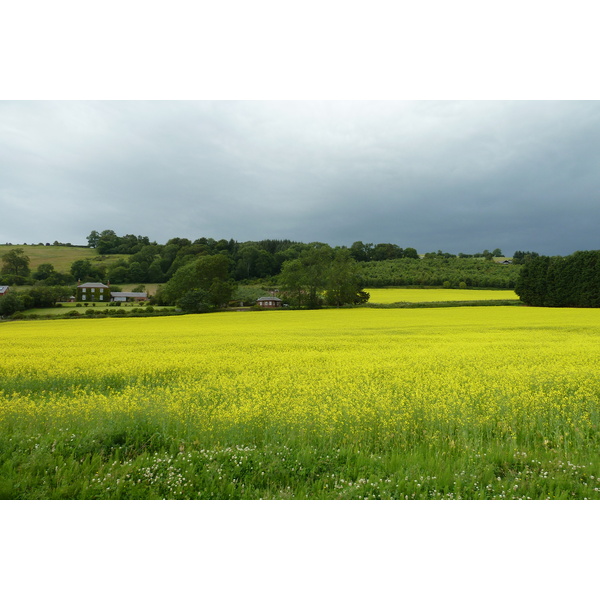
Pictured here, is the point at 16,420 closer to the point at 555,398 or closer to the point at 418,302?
the point at 555,398

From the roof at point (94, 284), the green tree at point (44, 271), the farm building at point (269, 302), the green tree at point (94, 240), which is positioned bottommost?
the farm building at point (269, 302)

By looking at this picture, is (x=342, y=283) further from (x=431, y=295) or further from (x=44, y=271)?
(x=44, y=271)

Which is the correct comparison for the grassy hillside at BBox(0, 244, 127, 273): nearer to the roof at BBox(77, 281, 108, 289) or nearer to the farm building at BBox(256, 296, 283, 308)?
the roof at BBox(77, 281, 108, 289)

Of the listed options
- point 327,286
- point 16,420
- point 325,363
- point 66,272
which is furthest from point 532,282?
point 16,420

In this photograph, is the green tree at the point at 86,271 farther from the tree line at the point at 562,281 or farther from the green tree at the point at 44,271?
the tree line at the point at 562,281

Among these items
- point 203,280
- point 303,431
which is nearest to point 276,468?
point 303,431

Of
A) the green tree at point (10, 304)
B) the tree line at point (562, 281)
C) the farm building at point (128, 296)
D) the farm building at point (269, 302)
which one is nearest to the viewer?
the green tree at point (10, 304)

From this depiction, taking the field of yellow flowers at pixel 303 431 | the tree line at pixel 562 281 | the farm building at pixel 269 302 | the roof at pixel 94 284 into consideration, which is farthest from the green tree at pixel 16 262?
the tree line at pixel 562 281
